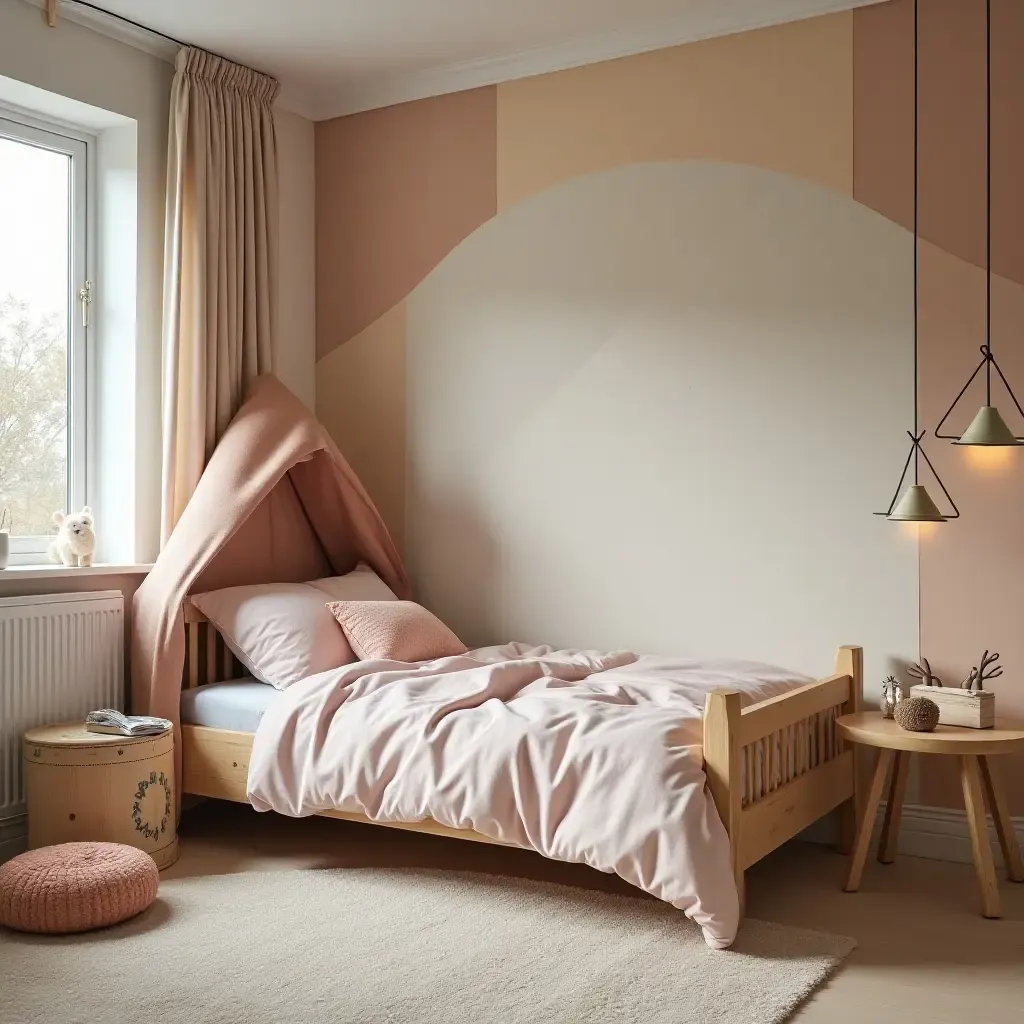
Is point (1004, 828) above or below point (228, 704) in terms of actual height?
below

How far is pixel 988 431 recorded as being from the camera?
3.10 metres

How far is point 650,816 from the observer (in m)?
2.56

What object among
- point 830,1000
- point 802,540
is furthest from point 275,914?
point 802,540

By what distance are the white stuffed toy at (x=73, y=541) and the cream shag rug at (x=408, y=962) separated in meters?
1.11

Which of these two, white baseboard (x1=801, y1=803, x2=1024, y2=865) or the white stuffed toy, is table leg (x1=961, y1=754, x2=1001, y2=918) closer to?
white baseboard (x1=801, y1=803, x2=1024, y2=865)

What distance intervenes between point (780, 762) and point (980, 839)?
20.9 inches

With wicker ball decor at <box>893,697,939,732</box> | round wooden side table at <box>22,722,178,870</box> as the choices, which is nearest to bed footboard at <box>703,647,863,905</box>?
wicker ball decor at <box>893,697,939,732</box>

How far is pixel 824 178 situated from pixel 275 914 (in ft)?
8.78

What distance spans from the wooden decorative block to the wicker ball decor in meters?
0.09

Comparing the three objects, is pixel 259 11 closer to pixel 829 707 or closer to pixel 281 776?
pixel 281 776

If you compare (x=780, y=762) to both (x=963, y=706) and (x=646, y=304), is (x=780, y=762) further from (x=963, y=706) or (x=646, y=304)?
(x=646, y=304)

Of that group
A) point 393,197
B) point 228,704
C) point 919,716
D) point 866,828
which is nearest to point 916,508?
point 919,716

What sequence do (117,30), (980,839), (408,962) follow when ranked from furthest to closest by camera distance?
(117,30)
(980,839)
(408,962)

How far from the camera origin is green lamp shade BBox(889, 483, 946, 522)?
10.5 feet
